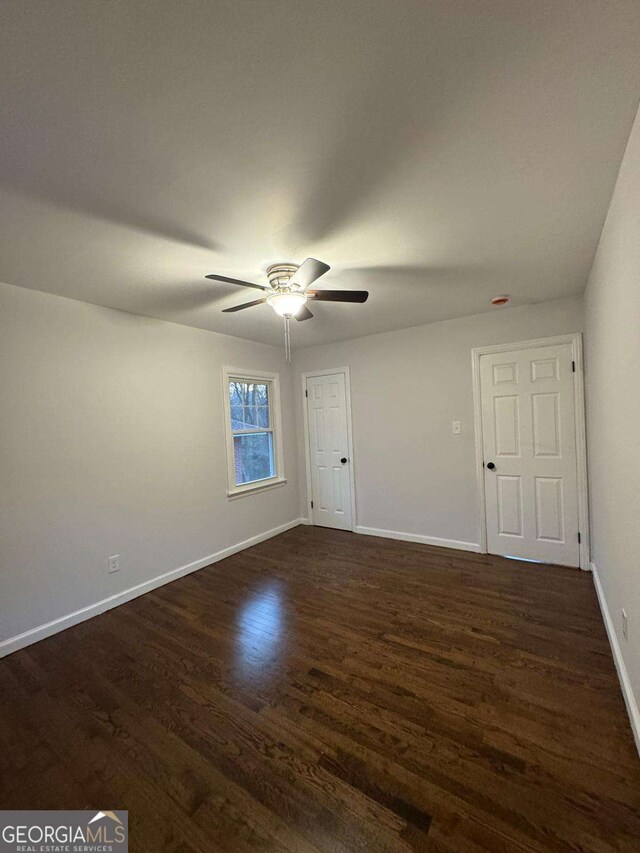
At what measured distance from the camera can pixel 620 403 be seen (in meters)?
1.55

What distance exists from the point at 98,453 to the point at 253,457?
176 cm

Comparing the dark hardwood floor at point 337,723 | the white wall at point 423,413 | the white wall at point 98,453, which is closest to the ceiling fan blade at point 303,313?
the white wall at point 98,453

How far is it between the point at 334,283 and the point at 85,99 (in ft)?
5.36

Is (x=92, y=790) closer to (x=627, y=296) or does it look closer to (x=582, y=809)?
(x=582, y=809)

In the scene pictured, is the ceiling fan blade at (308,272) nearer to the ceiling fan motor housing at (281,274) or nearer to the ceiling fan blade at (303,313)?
the ceiling fan motor housing at (281,274)

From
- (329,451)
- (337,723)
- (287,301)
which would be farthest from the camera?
(329,451)

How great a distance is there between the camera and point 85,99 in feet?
3.28

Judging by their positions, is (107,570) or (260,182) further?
(107,570)

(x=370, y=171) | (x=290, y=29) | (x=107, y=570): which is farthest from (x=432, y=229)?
(x=107, y=570)

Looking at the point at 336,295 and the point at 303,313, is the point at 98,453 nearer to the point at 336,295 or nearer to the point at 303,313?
the point at 303,313

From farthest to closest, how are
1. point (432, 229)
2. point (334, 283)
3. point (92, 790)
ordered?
point (334, 283) → point (432, 229) → point (92, 790)

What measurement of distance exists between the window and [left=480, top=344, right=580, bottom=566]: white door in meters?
2.48

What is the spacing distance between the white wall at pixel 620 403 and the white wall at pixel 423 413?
1007 mm

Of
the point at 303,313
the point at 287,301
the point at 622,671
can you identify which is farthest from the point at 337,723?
the point at 303,313
